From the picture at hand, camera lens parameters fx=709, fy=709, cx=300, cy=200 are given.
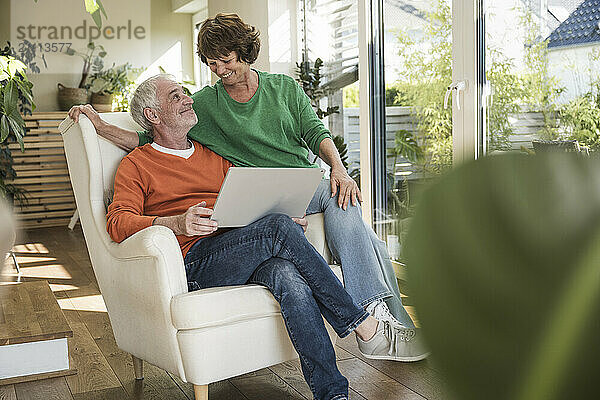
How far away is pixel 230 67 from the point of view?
2.55 m

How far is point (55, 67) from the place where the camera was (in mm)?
6695

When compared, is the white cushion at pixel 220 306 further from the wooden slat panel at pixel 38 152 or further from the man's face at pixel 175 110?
the wooden slat panel at pixel 38 152

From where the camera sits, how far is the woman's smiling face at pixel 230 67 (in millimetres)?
2547

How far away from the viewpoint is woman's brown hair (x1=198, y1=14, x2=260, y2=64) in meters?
2.53

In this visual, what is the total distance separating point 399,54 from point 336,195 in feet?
5.69

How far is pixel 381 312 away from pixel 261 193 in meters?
0.61

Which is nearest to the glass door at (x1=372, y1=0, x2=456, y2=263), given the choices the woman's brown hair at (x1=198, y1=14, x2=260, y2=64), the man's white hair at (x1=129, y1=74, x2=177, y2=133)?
the woman's brown hair at (x1=198, y1=14, x2=260, y2=64)

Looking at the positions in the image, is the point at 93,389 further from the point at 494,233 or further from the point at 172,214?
the point at 494,233

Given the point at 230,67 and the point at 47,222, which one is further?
the point at 47,222

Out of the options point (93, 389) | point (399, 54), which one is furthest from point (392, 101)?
point (93, 389)

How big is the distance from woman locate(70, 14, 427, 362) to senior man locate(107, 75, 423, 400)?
94 mm

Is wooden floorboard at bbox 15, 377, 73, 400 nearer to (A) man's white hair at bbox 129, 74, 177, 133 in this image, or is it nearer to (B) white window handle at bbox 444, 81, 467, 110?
(A) man's white hair at bbox 129, 74, 177, 133

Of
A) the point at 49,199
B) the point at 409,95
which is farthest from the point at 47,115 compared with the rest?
the point at 409,95

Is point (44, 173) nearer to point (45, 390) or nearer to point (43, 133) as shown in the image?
point (43, 133)
